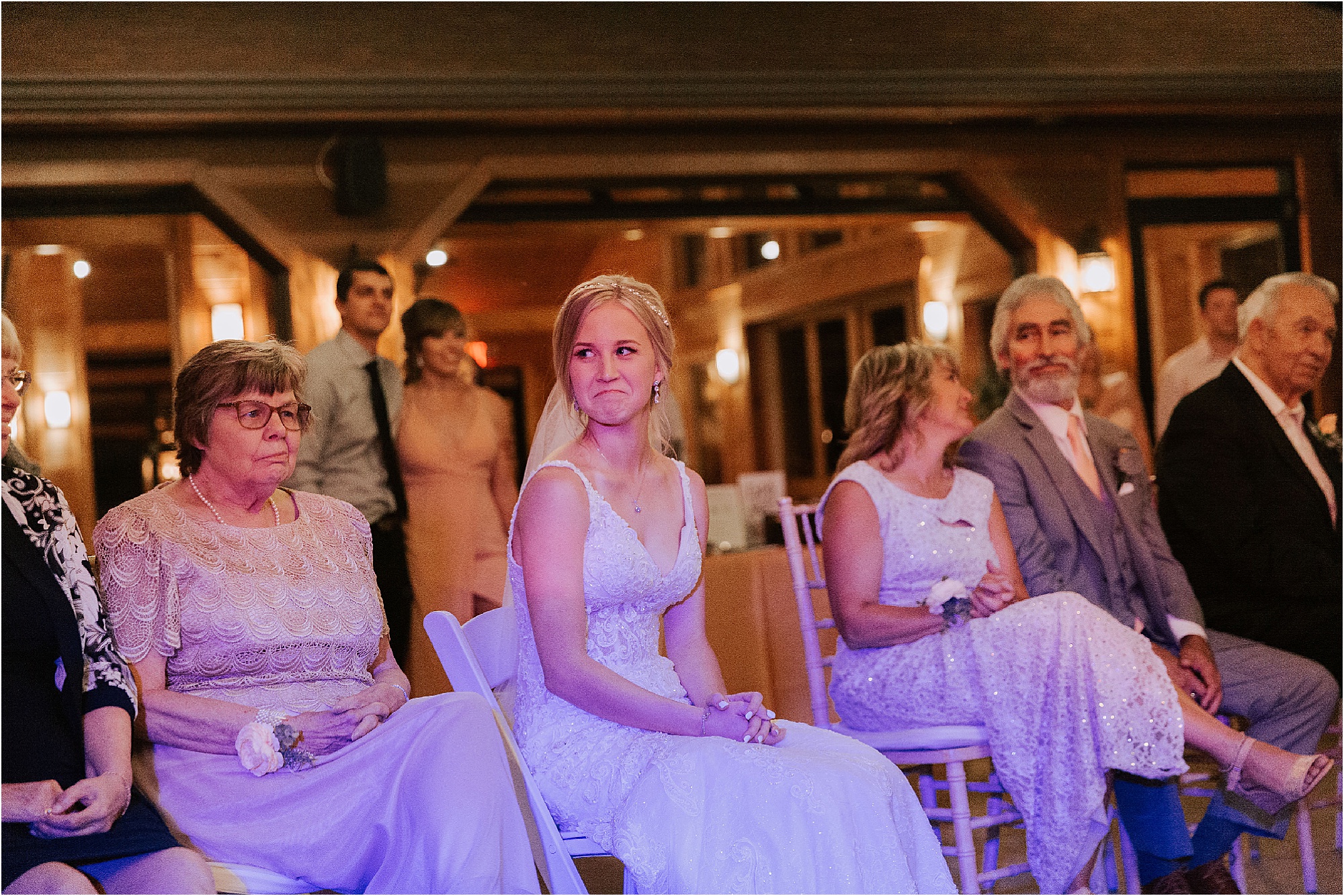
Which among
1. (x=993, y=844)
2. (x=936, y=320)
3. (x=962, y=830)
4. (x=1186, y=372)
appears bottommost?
(x=993, y=844)

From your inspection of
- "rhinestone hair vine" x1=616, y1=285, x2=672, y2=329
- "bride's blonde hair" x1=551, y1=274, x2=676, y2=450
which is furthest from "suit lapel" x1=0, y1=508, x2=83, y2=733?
"rhinestone hair vine" x1=616, y1=285, x2=672, y2=329

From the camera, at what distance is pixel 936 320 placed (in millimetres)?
8352

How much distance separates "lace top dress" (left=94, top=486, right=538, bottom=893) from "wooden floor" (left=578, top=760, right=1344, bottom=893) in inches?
53.5

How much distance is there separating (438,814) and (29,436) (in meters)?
5.31

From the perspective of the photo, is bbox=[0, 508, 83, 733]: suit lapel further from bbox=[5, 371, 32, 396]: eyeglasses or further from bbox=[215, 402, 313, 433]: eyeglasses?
bbox=[215, 402, 313, 433]: eyeglasses

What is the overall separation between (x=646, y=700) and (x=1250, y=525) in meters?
2.14

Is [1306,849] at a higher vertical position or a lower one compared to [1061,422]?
lower

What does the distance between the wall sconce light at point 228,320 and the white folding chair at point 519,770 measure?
411cm

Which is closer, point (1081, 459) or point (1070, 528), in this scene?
point (1070, 528)

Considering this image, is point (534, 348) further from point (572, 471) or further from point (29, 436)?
point (572, 471)

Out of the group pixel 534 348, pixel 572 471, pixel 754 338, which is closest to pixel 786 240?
pixel 754 338

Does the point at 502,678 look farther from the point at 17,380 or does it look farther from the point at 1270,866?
the point at 1270,866

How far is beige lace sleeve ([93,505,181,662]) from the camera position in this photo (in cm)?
221

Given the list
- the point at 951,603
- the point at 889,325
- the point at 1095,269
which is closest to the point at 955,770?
the point at 951,603
